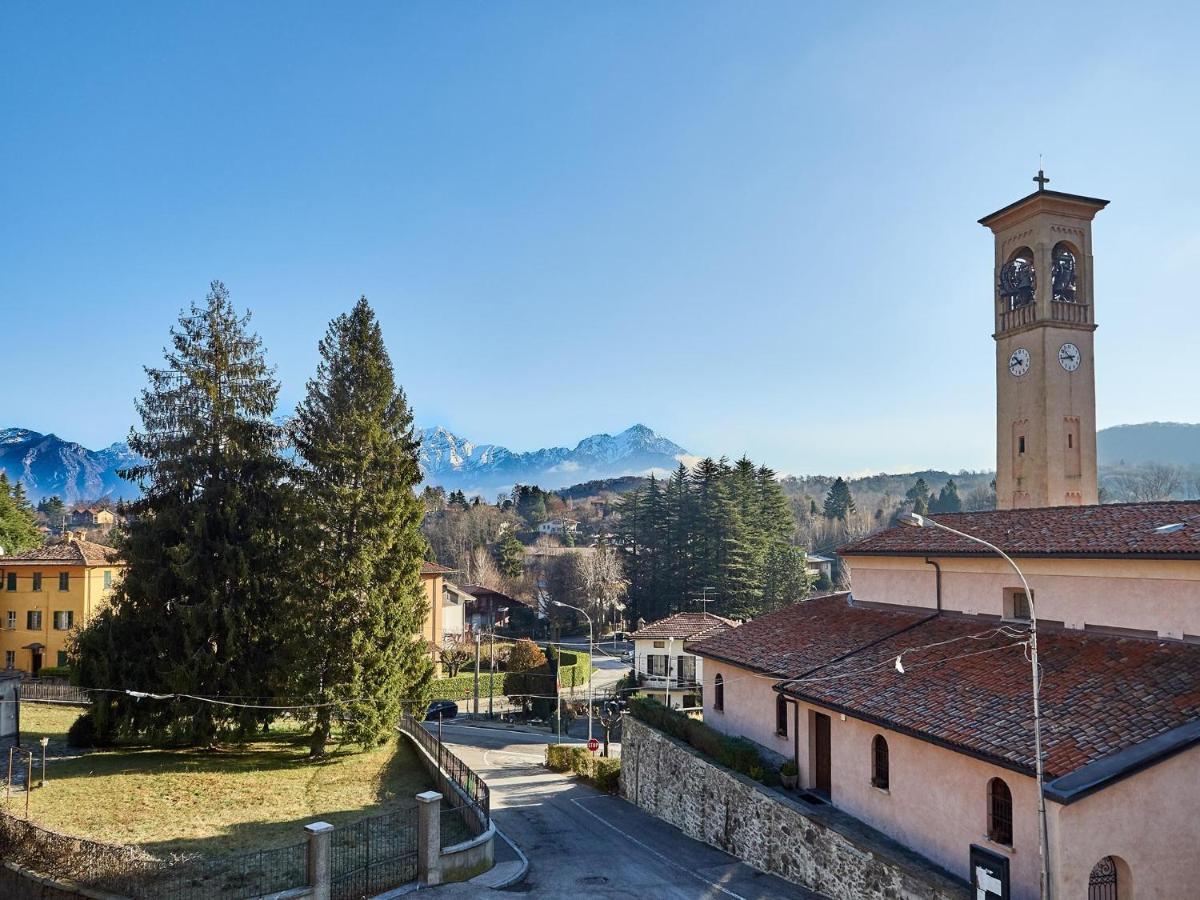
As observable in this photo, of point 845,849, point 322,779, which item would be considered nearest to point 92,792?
point 322,779

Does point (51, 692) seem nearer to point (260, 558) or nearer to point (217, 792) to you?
point (260, 558)

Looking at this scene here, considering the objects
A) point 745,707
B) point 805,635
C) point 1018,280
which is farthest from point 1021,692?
point 1018,280

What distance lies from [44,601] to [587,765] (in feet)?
125

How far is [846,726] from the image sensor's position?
2033 centimetres

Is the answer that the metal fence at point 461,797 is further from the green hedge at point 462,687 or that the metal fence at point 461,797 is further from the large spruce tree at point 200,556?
the green hedge at point 462,687

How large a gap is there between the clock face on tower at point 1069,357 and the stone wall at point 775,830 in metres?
→ 22.8

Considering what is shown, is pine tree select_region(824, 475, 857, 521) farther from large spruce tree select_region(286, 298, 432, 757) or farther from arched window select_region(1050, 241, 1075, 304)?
large spruce tree select_region(286, 298, 432, 757)

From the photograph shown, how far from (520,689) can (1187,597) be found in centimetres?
4671

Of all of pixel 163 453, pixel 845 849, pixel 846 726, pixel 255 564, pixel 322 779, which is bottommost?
pixel 322 779

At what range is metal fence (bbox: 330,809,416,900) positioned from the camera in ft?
56.7

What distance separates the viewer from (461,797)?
23.2 metres

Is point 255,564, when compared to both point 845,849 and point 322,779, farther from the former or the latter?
point 845,849

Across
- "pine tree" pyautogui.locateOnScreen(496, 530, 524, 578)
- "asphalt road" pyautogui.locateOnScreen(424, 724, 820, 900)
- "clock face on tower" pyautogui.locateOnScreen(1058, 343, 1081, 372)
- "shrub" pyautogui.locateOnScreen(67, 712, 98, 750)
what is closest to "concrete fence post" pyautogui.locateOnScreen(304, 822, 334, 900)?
"asphalt road" pyautogui.locateOnScreen(424, 724, 820, 900)

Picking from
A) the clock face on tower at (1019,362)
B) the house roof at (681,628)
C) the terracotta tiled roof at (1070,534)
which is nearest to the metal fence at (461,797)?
the terracotta tiled roof at (1070,534)
